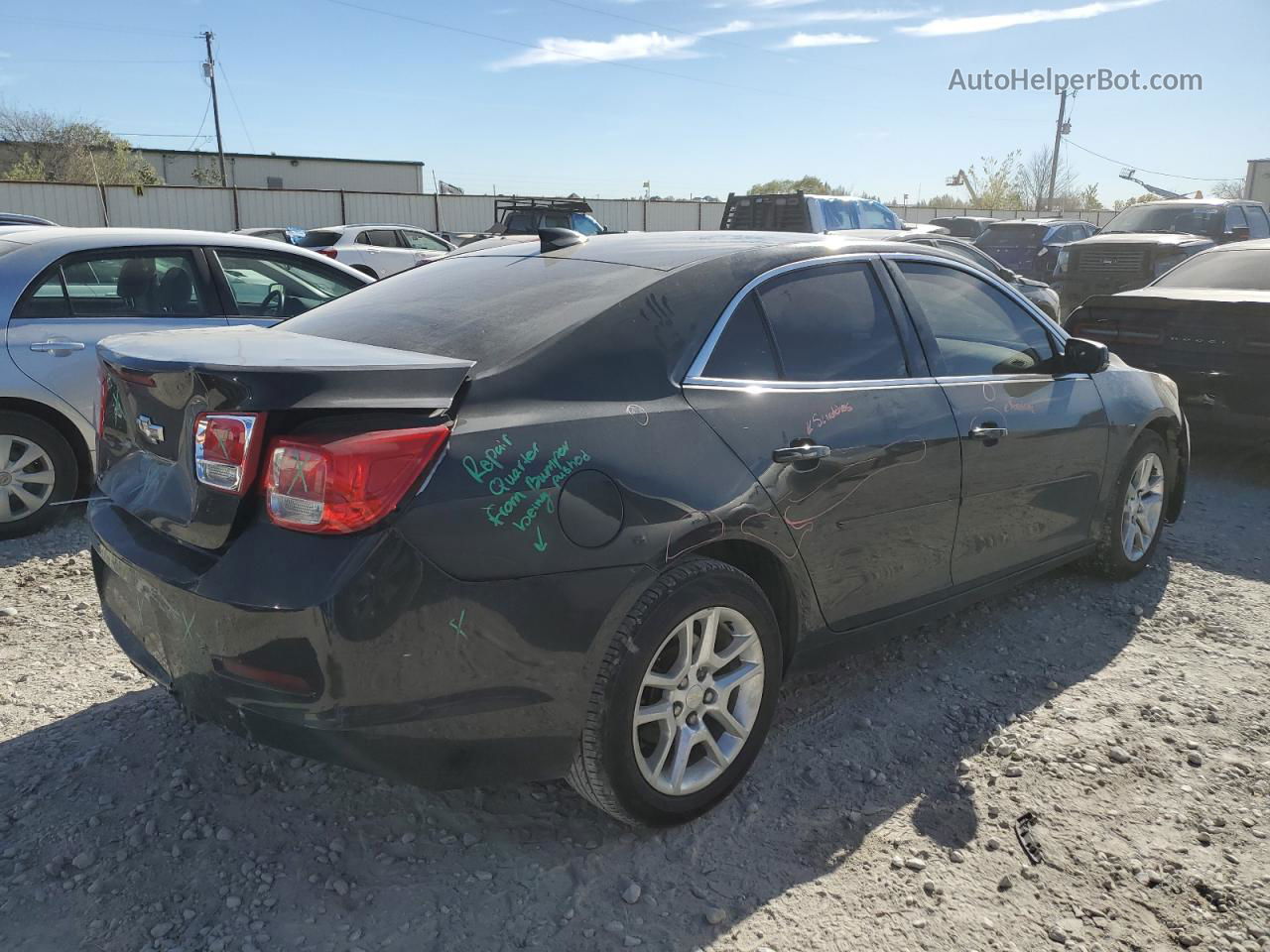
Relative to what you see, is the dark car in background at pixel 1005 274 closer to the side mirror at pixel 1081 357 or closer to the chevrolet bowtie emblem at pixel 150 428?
the side mirror at pixel 1081 357

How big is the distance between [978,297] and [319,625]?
2973 millimetres

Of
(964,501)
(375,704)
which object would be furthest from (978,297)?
(375,704)

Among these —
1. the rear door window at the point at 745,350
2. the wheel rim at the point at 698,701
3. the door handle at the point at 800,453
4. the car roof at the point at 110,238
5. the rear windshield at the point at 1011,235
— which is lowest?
the wheel rim at the point at 698,701

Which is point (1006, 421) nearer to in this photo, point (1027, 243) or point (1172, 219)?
point (1172, 219)

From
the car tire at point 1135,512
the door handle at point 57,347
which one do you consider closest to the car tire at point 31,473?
the door handle at point 57,347

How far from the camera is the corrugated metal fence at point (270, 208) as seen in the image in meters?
28.0

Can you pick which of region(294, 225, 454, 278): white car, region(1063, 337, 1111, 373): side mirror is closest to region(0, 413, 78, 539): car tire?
region(1063, 337, 1111, 373): side mirror

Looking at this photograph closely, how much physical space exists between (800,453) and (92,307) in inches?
170

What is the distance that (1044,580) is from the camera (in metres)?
4.81

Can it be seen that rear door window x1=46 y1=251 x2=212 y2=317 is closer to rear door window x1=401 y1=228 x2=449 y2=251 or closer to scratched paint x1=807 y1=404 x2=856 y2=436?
scratched paint x1=807 y1=404 x2=856 y2=436

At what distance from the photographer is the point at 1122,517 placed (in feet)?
15.1

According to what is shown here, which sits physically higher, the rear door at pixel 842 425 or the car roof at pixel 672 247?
the car roof at pixel 672 247

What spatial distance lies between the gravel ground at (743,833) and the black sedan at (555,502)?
30 centimetres

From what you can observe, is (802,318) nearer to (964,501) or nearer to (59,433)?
(964,501)
